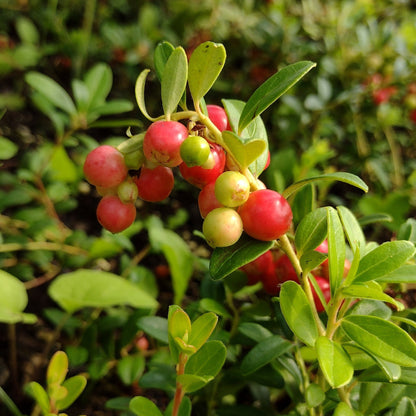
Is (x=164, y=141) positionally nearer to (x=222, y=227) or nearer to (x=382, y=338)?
(x=222, y=227)

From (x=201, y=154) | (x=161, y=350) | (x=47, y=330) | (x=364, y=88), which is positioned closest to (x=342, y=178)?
(x=201, y=154)

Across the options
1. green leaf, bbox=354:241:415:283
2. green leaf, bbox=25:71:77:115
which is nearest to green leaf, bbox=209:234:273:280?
green leaf, bbox=354:241:415:283

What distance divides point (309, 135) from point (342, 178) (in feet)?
3.33

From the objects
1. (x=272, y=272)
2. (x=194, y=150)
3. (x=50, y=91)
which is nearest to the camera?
(x=194, y=150)

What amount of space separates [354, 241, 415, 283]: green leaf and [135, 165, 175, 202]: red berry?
23 cm

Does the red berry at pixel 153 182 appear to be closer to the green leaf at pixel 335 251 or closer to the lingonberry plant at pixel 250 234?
the lingonberry plant at pixel 250 234

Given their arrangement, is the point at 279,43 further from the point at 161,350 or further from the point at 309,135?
the point at 161,350

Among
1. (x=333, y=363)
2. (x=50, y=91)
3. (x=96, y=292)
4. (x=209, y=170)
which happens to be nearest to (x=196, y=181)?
(x=209, y=170)

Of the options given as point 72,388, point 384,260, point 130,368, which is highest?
point 384,260

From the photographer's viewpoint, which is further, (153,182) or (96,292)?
(96,292)

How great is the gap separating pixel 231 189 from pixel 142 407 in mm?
284

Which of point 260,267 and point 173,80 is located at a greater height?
point 173,80

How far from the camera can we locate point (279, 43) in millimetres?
1425

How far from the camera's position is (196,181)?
1.69ft
